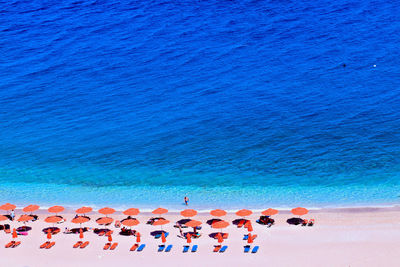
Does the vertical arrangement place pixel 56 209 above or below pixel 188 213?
above

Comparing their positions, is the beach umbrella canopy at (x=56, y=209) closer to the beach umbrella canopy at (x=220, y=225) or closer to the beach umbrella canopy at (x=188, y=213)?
the beach umbrella canopy at (x=188, y=213)

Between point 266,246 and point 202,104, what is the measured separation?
2757 centimetres

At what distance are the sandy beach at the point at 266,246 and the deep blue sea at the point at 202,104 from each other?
3.86 metres

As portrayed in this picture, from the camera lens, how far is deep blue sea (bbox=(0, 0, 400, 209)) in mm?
53562

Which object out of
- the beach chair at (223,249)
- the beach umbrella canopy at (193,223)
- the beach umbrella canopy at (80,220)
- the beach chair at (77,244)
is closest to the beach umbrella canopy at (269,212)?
the beach chair at (223,249)

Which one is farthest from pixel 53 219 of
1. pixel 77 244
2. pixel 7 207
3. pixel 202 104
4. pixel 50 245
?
pixel 202 104

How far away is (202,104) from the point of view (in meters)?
67.1

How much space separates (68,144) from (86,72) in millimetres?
18011

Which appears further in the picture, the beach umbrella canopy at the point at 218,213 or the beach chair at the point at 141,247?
the beach umbrella canopy at the point at 218,213

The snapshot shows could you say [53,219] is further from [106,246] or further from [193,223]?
[193,223]

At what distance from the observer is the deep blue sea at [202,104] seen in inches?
2109

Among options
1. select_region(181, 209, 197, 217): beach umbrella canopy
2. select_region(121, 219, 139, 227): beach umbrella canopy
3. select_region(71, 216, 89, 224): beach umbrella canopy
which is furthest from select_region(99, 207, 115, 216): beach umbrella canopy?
select_region(181, 209, 197, 217): beach umbrella canopy

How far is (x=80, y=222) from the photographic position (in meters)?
45.6

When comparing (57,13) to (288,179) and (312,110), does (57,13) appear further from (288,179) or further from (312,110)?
(288,179)
